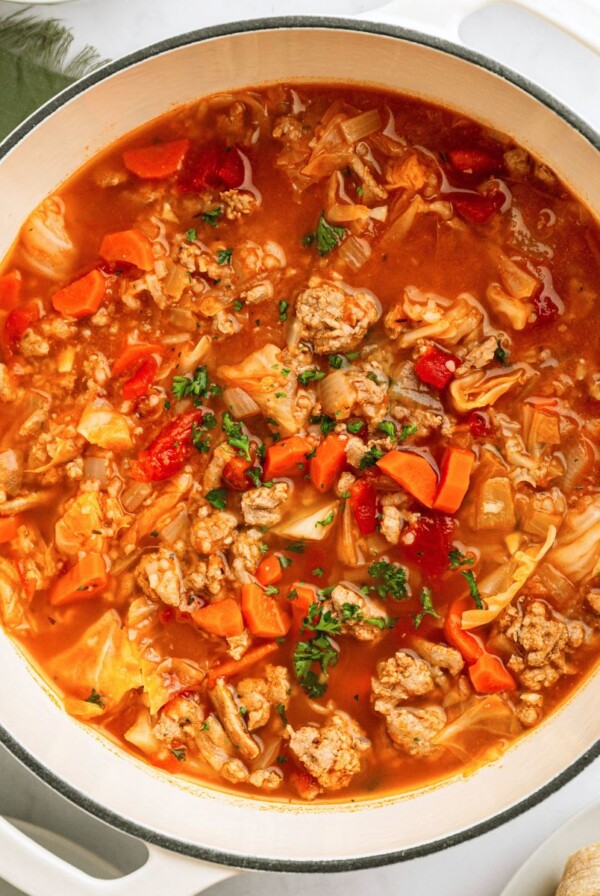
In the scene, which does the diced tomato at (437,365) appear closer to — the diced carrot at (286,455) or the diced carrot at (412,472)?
the diced carrot at (412,472)

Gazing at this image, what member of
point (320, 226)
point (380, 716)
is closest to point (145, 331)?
point (320, 226)

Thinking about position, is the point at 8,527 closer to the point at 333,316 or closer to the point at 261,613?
the point at 261,613

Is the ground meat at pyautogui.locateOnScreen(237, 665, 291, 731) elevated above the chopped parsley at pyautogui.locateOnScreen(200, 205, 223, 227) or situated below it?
below

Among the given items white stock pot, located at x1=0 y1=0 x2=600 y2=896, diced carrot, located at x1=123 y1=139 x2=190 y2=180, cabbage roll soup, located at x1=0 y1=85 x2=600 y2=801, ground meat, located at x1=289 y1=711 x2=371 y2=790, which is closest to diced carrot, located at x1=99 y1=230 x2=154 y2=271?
cabbage roll soup, located at x1=0 y1=85 x2=600 y2=801

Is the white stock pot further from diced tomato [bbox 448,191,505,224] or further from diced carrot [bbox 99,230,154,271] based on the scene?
diced carrot [bbox 99,230,154,271]

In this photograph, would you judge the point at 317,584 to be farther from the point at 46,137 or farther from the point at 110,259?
the point at 46,137

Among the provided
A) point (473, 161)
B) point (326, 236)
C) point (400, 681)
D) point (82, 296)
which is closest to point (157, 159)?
point (82, 296)
